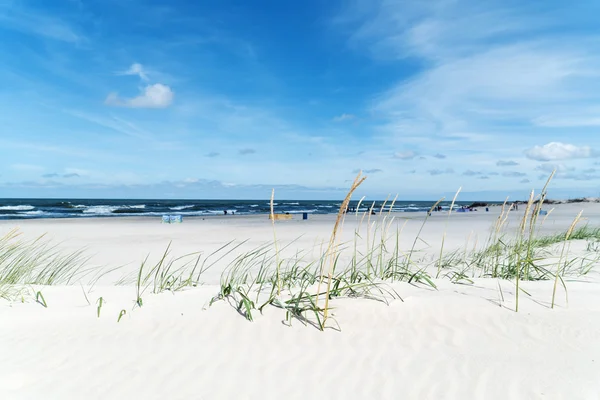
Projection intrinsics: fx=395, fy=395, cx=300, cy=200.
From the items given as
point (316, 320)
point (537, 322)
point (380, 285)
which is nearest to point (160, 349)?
point (316, 320)

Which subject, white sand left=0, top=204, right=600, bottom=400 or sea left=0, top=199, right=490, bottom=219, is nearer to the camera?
white sand left=0, top=204, right=600, bottom=400

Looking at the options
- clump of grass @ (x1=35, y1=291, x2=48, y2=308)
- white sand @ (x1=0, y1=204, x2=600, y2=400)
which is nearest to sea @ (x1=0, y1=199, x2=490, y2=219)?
white sand @ (x1=0, y1=204, x2=600, y2=400)

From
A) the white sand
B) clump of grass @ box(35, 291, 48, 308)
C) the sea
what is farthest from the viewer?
the sea

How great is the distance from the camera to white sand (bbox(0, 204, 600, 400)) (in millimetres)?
2535

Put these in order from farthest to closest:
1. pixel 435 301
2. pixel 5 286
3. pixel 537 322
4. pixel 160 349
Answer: pixel 5 286, pixel 435 301, pixel 537 322, pixel 160 349

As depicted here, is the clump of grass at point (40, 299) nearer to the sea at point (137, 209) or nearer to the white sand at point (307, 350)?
the white sand at point (307, 350)

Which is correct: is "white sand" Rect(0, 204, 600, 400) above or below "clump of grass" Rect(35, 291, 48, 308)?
below

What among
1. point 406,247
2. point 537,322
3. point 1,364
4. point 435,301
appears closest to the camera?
point 1,364

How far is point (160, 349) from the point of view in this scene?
9.93 ft

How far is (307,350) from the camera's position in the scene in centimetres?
298

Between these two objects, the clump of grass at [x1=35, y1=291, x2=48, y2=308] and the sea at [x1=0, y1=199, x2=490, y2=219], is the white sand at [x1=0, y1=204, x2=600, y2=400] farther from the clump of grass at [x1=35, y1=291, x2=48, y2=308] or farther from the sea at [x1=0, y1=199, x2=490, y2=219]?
the sea at [x1=0, y1=199, x2=490, y2=219]

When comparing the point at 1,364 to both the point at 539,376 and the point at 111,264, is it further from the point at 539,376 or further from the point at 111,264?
the point at 111,264

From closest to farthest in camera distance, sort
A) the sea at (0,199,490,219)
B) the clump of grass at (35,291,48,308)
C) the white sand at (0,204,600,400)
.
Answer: the white sand at (0,204,600,400)
the clump of grass at (35,291,48,308)
the sea at (0,199,490,219)

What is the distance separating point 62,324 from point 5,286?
1364 millimetres
